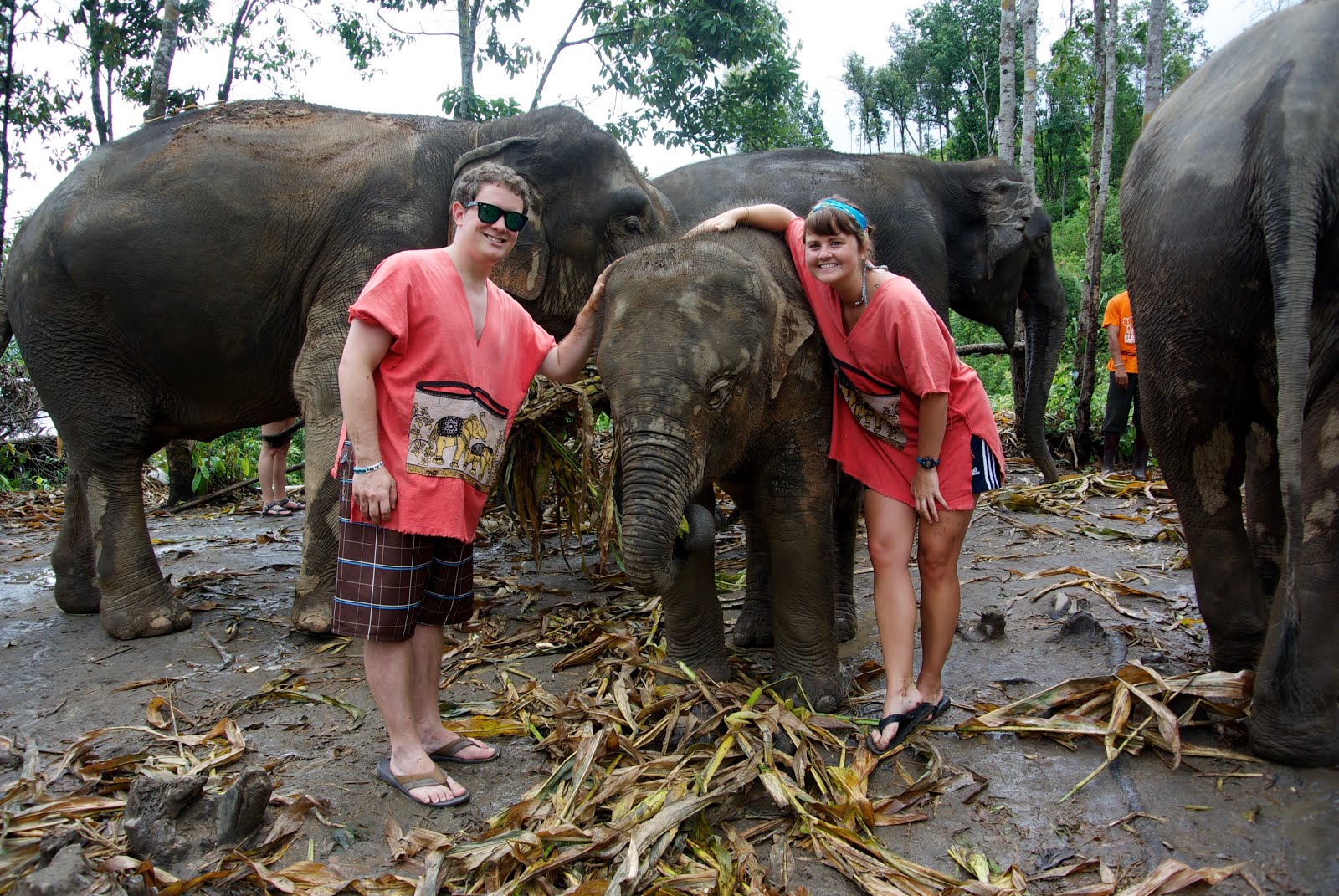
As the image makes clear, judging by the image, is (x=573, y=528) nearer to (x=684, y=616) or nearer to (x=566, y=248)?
(x=566, y=248)

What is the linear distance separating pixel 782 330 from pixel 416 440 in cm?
137

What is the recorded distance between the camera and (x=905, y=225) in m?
7.41

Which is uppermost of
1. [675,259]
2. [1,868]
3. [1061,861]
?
[675,259]

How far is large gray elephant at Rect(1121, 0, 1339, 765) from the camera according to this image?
2.93 m

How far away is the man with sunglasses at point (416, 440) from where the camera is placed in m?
3.00

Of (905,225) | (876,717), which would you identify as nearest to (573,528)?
(876,717)

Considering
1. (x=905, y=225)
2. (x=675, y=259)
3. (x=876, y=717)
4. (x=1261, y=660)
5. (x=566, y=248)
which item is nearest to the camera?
(x=1261, y=660)

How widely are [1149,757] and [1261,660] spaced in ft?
1.58

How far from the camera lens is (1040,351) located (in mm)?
8672

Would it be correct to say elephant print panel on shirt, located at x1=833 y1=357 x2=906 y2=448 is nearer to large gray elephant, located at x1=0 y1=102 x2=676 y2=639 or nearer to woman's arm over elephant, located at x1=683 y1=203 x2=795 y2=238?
woman's arm over elephant, located at x1=683 y1=203 x2=795 y2=238

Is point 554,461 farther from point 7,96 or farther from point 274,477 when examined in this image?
point 7,96

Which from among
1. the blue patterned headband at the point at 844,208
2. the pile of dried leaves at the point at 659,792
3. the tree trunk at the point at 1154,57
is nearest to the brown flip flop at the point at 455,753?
the pile of dried leaves at the point at 659,792

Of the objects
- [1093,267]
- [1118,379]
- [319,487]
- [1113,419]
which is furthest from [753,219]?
[1093,267]

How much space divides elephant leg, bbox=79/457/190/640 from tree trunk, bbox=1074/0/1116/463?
351 inches
